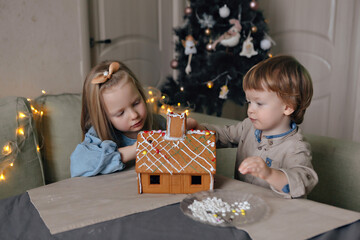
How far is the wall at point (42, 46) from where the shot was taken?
2307 mm

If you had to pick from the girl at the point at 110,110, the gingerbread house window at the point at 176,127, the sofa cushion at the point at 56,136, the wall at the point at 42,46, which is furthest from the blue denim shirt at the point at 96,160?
the wall at the point at 42,46

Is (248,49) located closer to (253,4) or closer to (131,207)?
(253,4)

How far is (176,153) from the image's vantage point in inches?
39.3

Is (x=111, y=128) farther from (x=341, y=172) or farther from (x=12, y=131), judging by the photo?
(x=341, y=172)

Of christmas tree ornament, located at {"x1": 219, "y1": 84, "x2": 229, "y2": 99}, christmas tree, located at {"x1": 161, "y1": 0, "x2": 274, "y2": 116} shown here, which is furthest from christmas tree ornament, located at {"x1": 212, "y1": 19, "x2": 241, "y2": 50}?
christmas tree ornament, located at {"x1": 219, "y1": 84, "x2": 229, "y2": 99}

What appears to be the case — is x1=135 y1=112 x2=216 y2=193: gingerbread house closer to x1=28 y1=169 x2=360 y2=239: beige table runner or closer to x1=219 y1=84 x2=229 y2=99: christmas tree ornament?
x1=28 y1=169 x2=360 y2=239: beige table runner

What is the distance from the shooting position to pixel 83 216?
0.87 meters

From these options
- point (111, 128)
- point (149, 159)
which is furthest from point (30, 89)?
point (149, 159)

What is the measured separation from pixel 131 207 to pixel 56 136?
1.00 meters

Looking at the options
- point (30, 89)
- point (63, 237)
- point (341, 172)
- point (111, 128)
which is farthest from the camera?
point (30, 89)

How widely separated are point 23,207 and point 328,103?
323 cm

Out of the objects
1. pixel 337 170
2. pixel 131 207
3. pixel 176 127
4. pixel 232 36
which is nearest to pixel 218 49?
pixel 232 36

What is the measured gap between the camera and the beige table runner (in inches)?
31.5

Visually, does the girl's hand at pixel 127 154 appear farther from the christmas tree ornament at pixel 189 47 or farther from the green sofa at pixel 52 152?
the christmas tree ornament at pixel 189 47
